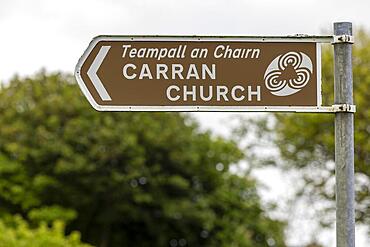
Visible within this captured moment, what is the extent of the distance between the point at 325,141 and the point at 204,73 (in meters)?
22.3

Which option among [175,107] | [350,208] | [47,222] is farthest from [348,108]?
[47,222]

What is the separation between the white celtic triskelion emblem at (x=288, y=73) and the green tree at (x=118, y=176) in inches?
1042

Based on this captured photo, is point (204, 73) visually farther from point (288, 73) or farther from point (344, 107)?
point (344, 107)

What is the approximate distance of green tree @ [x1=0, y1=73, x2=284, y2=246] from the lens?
31.5 m

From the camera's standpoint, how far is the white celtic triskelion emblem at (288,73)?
4676 millimetres

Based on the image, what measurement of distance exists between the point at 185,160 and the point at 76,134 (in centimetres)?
322

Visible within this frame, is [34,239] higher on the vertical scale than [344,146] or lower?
higher

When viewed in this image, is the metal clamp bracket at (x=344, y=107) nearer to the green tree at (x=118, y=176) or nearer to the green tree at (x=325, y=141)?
the green tree at (x=325, y=141)

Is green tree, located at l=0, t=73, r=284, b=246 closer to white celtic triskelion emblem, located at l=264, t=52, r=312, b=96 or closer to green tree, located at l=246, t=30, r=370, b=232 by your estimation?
green tree, located at l=246, t=30, r=370, b=232

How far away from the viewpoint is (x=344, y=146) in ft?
14.8

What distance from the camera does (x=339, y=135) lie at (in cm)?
453

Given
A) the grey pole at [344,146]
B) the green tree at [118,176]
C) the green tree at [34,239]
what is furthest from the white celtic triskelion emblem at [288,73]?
the green tree at [118,176]

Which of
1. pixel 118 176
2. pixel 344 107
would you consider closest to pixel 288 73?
pixel 344 107

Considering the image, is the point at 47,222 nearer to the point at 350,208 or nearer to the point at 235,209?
the point at 235,209
